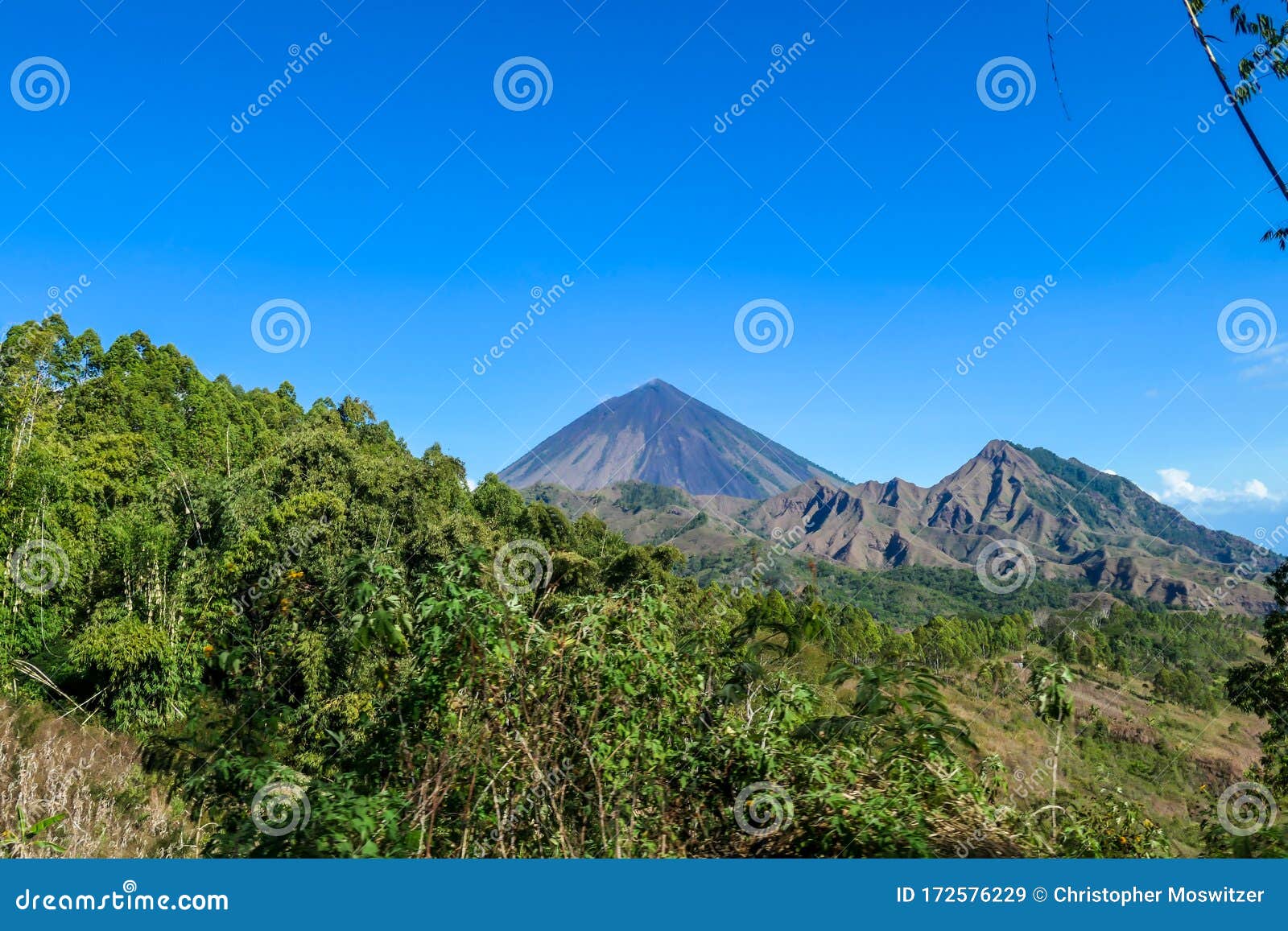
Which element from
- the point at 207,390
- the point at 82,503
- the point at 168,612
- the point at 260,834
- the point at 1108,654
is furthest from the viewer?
the point at 1108,654

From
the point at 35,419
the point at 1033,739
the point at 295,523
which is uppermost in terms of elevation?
the point at 35,419

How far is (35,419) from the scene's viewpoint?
22.7m

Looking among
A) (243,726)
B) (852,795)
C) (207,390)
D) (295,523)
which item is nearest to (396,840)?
(243,726)

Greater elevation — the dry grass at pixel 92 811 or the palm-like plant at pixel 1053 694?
the palm-like plant at pixel 1053 694

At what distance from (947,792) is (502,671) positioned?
1.31m

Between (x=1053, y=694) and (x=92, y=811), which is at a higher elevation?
(x=1053, y=694)

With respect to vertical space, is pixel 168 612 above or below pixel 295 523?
below

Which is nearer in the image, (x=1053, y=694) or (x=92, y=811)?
(x=1053, y=694)

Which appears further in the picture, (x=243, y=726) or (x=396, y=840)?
(x=243, y=726)

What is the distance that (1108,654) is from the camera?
6956 centimetres

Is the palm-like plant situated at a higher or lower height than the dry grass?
higher

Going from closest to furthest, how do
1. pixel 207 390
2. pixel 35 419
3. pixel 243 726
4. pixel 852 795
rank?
pixel 852 795 < pixel 243 726 < pixel 35 419 < pixel 207 390

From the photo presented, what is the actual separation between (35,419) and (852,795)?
2784 cm

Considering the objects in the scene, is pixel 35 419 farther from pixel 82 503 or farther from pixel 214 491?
pixel 214 491
